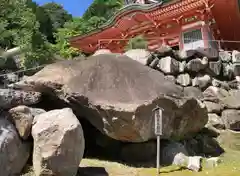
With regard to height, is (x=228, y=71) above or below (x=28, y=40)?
below

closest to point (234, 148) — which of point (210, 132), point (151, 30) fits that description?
point (210, 132)

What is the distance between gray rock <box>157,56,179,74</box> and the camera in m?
13.1

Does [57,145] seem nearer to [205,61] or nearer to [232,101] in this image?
[232,101]

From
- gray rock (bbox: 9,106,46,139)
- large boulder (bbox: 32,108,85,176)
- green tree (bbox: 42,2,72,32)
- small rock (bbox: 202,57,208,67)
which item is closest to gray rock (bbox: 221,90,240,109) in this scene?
small rock (bbox: 202,57,208,67)

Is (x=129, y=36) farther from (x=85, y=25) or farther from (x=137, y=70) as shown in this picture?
(x=137, y=70)

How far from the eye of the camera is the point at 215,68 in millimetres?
13492

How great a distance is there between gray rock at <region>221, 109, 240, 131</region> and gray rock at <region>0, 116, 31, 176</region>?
6.76 m

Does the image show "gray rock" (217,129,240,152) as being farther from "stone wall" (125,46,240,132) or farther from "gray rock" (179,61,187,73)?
"gray rock" (179,61,187,73)

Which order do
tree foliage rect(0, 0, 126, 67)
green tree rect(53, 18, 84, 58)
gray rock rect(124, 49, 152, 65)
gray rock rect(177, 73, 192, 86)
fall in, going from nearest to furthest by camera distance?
1. gray rock rect(124, 49, 152, 65)
2. tree foliage rect(0, 0, 126, 67)
3. gray rock rect(177, 73, 192, 86)
4. green tree rect(53, 18, 84, 58)

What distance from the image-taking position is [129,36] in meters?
21.2

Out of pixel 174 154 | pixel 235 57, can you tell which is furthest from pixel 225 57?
pixel 174 154

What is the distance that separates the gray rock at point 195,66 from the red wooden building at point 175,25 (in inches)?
176

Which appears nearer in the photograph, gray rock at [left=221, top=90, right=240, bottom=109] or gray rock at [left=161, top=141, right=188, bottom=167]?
gray rock at [left=161, top=141, right=188, bottom=167]

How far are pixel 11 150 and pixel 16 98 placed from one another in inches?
47.3
